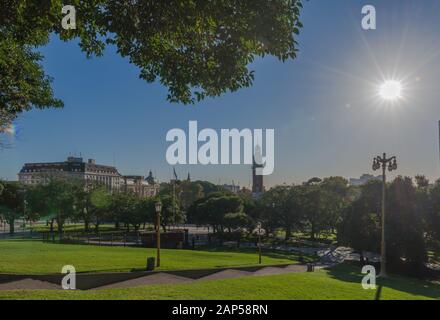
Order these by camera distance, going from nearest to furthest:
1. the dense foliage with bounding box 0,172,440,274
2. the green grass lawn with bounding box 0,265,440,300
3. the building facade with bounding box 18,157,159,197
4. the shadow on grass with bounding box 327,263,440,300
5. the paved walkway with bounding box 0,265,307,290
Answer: the green grass lawn with bounding box 0,265,440,300 < the paved walkway with bounding box 0,265,307,290 < the shadow on grass with bounding box 327,263,440,300 < the dense foliage with bounding box 0,172,440,274 < the building facade with bounding box 18,157,159,197

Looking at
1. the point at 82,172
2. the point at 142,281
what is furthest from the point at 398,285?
the point at 82,172

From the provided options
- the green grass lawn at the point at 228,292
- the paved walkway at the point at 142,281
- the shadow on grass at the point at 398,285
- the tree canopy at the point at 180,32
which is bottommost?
the shadow on grass at the point at 398,285

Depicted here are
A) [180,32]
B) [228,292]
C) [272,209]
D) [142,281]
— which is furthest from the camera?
[272,209]

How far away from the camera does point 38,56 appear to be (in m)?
15.0

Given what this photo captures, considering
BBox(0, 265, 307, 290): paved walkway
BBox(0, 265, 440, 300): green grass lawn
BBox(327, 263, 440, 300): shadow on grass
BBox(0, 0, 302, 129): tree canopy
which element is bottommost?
BBox(327, 263, 440, 300): shadow on grass

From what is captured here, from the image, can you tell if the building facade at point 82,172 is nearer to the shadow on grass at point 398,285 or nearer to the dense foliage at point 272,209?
the dense foliage at point 272,209

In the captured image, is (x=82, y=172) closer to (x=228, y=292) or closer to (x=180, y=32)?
(x=228, y=292)

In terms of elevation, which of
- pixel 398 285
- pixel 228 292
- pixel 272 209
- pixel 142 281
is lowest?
pixel 398 285

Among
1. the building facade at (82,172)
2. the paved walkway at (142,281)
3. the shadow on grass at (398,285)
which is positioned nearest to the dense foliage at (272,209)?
the shadow on grass at (398,285)

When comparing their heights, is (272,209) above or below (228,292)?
below

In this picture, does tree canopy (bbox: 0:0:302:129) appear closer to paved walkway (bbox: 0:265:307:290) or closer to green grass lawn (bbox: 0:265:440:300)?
green grass lawn (bbox: 0:265:440:300)

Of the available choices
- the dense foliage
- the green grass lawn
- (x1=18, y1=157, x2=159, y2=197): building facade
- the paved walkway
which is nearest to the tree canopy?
the green grass lawn
